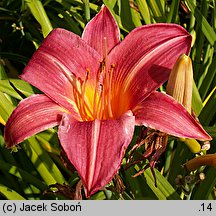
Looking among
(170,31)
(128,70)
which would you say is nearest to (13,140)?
(128,70)

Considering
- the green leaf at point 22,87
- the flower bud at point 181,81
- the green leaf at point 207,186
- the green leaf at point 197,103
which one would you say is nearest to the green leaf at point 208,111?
the green leaf at point 197,103

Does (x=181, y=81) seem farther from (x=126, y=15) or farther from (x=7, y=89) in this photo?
(x=126, y=15)

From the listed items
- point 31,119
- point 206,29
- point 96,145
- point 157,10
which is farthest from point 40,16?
point 96,145

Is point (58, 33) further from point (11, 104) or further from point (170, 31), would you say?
point (11, 104)

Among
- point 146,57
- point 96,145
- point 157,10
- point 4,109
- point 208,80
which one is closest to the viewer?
point 96,145

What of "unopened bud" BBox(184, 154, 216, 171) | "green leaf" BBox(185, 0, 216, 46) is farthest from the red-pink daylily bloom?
"green leaf" BBox(185, 0, 216, 46)

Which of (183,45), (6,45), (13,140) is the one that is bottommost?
(6,45)
